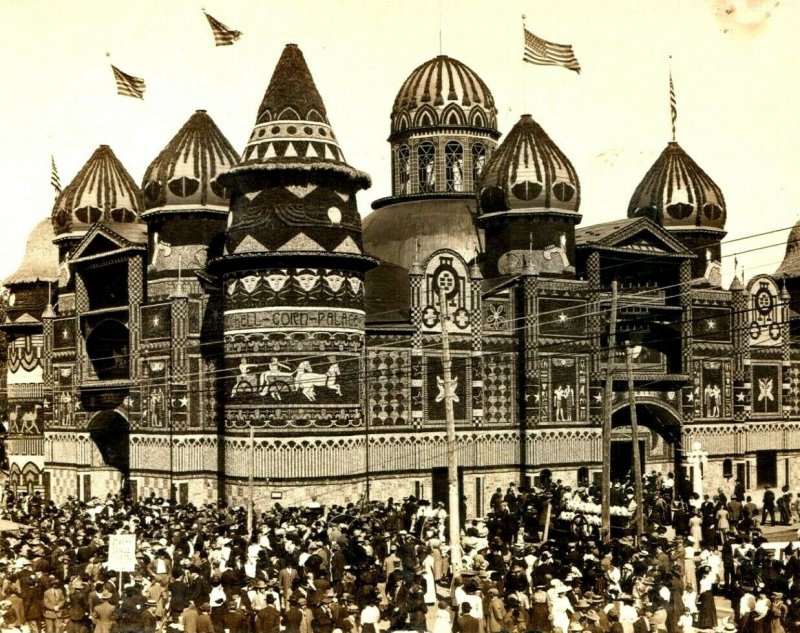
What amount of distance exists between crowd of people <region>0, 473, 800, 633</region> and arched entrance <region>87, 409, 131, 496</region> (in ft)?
48.1

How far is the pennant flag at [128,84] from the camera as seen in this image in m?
47.8

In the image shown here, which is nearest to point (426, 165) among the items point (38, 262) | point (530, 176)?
point (530, 176)

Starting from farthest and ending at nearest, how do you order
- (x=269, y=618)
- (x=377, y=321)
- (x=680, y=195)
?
(x=680, y=195)
(x=377, y=321)
(x=269, y=618)

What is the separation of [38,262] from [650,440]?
30.0 m

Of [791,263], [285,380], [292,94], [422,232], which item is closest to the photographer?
[285,380]

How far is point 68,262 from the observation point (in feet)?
171

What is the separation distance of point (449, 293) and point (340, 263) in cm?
537

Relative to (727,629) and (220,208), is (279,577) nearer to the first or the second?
(727,629)

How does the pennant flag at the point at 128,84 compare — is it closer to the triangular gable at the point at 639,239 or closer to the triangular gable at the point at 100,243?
the triangular gable at the point at 100,243

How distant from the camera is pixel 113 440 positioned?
52.5m

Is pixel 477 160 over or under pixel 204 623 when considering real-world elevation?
over

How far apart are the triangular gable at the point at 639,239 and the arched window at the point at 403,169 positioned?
9.69 meters

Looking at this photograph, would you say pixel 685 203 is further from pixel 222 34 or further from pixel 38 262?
pixel 38 262

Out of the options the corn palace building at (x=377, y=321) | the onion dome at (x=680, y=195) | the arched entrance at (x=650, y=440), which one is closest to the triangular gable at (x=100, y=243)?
the corn palace building at (x=377, y=321)
